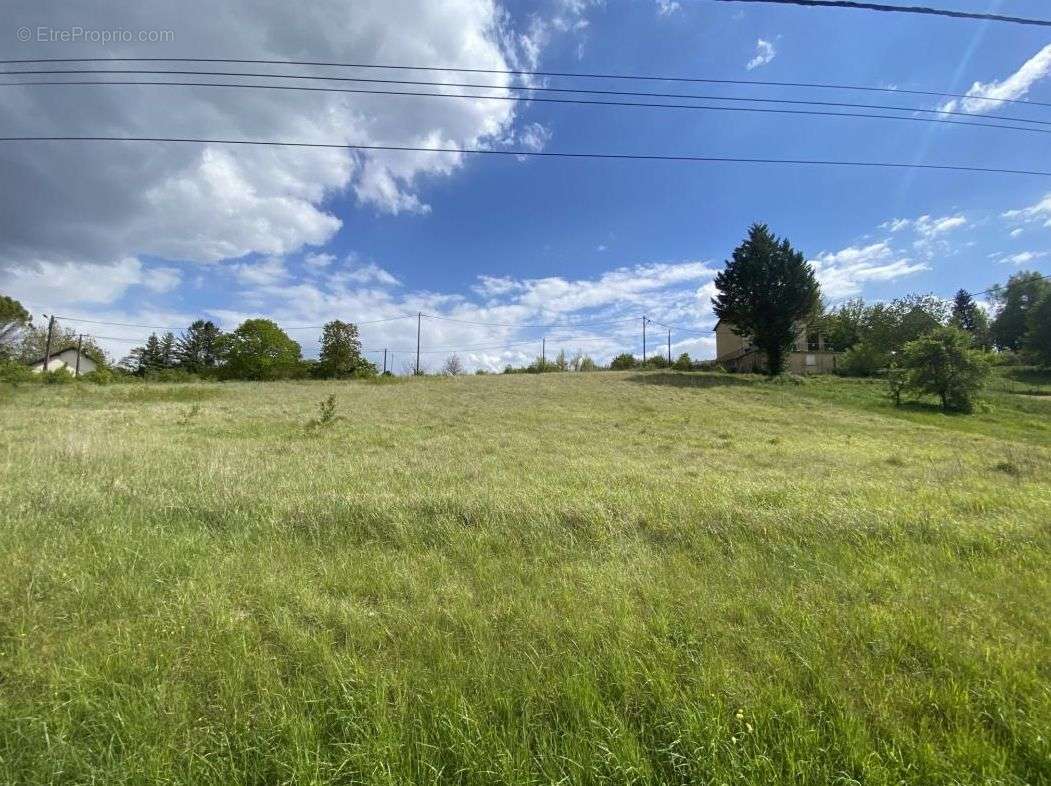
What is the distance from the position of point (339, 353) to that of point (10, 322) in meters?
34.3

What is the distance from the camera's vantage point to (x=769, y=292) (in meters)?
39.6

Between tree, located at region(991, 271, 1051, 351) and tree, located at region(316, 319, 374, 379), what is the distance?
316 feet

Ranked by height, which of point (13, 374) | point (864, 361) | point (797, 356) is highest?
point (797, 356)

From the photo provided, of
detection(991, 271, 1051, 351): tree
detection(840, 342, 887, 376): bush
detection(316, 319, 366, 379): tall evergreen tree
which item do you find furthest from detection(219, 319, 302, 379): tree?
detection(991, 271, 1051, 351): tree

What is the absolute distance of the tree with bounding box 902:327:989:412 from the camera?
24188 mm

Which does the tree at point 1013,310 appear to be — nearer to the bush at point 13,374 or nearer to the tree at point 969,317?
the tree at point 969,317

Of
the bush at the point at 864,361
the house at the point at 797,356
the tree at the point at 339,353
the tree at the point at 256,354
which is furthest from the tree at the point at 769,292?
the tree at the point at 256,354

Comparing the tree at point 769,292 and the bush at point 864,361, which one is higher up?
the tree at point 769,292

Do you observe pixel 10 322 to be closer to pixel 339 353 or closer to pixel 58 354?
pixel 58 354

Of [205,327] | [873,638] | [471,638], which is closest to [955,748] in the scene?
[873,638]

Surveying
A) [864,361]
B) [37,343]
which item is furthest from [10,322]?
[864,361]

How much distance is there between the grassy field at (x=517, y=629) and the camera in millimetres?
2145

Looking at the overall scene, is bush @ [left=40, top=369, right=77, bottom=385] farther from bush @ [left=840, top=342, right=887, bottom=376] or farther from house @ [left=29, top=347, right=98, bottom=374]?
bush @ [left=840, top=342, right=887, bottom=376]

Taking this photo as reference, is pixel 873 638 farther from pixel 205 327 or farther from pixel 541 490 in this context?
pixel 205 327
